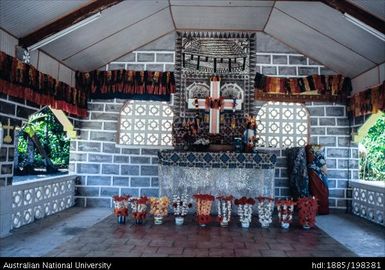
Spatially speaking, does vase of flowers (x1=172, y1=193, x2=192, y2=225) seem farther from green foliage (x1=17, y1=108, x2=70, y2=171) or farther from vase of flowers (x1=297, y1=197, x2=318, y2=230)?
green foliage (x1=17, y1=108, x2=70, y2=171)

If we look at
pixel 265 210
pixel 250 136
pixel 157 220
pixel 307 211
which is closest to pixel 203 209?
pixel 157 220

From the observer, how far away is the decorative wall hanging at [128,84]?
9102mm

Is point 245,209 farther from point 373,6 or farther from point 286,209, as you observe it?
point 373,6

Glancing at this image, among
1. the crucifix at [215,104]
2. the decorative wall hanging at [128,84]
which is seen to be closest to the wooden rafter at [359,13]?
the crucifix at [215,104]

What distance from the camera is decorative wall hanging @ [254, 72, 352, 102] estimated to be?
8.98 meters

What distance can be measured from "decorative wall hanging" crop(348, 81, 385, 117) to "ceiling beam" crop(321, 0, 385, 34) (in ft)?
4.67

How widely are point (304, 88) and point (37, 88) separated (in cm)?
618

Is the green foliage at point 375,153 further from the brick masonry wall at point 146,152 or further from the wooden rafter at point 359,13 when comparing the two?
the wooden rafter at point 359,13

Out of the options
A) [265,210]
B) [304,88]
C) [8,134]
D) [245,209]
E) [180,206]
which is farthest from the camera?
[304,88]

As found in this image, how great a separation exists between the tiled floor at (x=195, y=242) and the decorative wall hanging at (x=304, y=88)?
3675 mm

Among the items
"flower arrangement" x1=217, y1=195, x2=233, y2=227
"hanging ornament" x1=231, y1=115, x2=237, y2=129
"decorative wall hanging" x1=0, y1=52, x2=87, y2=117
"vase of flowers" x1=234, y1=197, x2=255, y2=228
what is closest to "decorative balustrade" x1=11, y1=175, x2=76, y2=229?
"decorative wall hanging" x1=0, y1=52, x2=87, y2=117

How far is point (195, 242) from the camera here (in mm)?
5340

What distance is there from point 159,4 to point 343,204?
644cm

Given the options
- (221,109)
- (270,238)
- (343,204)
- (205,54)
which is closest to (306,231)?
(270,238)
